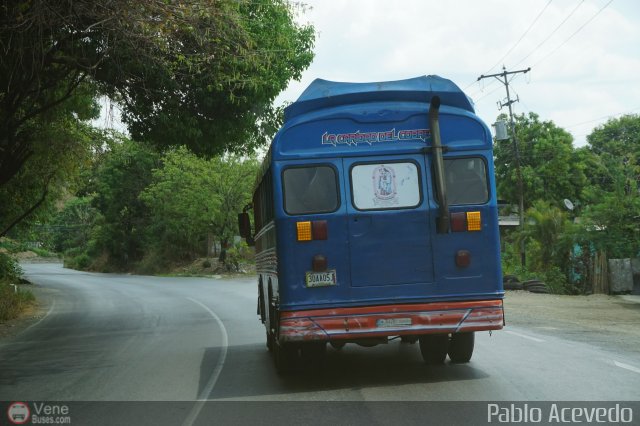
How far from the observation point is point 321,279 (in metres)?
7.88

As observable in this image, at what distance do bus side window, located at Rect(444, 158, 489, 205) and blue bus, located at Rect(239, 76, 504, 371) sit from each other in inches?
0.4

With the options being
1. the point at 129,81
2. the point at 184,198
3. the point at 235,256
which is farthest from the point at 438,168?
the point at 184,198

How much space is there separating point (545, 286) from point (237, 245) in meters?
28.1

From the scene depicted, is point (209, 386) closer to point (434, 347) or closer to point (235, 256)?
point (434, 347)

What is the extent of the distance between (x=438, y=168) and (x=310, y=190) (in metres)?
1.42

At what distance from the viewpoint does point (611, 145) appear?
6116 cm

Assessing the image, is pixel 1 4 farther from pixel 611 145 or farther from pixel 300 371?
pixel 611 145

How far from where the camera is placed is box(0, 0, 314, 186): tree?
10344 mm

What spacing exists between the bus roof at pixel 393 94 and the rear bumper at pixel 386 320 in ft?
7.59

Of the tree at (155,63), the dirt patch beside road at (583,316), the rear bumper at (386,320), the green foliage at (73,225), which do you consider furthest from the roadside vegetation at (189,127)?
the green foliage at (73,225)

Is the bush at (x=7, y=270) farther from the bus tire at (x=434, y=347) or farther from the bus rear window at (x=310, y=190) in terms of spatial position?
the bus rear window at (x=310, y=190)

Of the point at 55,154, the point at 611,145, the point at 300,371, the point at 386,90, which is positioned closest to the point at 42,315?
the point at 55,154

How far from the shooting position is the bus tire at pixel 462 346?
9172 mm

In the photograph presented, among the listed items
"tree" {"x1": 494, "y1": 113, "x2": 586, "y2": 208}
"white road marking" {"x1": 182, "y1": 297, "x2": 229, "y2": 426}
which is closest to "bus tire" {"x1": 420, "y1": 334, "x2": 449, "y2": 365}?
"white road marking" {"x1": 182, "y1": 297, "x2": 229, "y2": 426}
